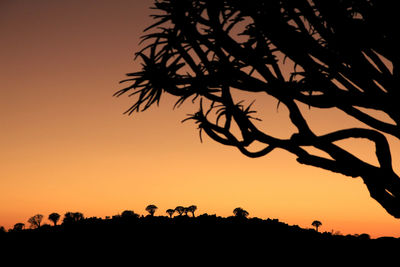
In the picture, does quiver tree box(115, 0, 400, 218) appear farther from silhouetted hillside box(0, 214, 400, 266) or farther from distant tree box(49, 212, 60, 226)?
distant tree box(49, 212, 60, 226)

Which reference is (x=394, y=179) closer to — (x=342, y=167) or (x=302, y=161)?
(x=342, y=167)

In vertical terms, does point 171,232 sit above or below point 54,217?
below

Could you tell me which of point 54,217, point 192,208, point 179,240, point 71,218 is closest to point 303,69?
point 179,240

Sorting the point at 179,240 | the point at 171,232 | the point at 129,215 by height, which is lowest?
the point at 179,240

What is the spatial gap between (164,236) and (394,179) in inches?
217

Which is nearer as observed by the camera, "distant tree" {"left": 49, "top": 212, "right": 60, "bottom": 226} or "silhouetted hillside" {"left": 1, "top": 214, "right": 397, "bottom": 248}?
"silhouetted hillside" {"left": 1, "top": 214, "right": 397, "bottom": 248}

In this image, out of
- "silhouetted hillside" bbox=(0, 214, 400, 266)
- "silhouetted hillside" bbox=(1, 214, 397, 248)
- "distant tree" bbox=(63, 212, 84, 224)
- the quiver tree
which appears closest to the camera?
the quiver tree

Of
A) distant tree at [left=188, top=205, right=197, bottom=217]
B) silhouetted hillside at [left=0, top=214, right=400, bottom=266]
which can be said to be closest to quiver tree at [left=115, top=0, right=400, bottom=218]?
silhouetted hillside at [left=0, top=214, right=400, bottom=266]

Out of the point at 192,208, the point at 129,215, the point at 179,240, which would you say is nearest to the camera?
the point at 179,240

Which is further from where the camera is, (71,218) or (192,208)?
(192,208)

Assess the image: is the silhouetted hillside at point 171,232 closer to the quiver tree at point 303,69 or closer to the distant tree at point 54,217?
the quiver tree at point 303,69

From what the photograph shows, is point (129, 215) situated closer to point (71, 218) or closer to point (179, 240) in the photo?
point (179, 240)

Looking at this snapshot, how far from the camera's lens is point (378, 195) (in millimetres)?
4766

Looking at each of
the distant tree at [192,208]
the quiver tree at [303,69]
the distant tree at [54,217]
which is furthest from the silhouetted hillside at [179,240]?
the distant tree at [54,217]
